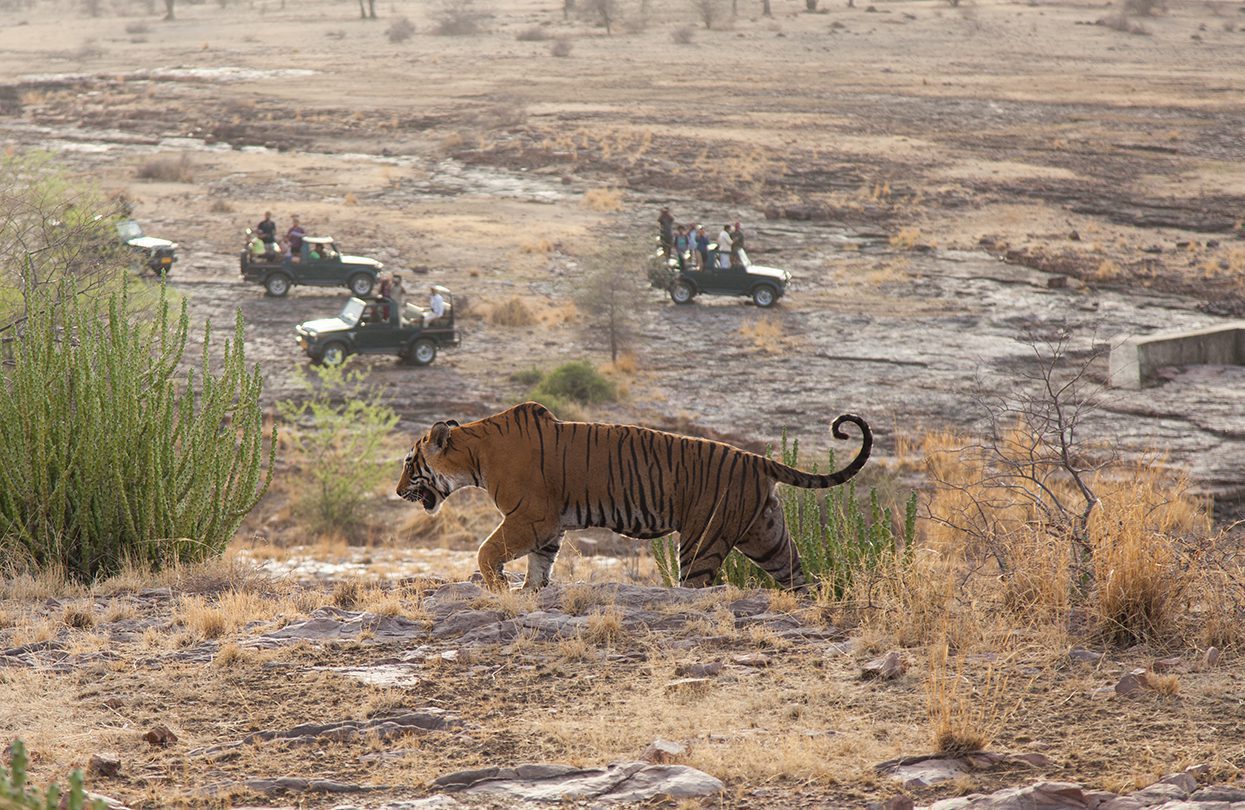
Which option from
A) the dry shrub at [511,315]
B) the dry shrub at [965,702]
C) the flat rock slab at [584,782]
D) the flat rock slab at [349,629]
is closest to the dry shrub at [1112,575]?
the dry shrub at [965,702]

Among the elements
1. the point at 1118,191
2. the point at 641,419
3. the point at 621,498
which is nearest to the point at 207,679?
the point at 621,498

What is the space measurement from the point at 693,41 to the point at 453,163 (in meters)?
29.3

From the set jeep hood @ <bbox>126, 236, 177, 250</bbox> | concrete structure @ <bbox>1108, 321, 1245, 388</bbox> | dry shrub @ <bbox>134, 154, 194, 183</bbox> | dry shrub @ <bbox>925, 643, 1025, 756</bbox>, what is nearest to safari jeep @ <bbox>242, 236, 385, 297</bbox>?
jeep hood @ <bbox>126, 236, 177, 250</bbox>

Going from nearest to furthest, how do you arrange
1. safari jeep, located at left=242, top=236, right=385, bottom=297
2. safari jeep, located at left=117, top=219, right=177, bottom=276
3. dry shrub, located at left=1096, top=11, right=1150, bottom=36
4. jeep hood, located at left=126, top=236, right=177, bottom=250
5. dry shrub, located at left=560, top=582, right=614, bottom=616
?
dry shrub, located at left=560, top=582, right=614, bottom=616 < safari jeep, located at left=117, top=219, right=177, bottom=276 < jeep hood, located at left=126, top=236, right=177, bottom=250 < safari jeep, located at left=242, top=236, right=385, bottom=297 < dry shrub, located at left=1096, top=11, right=1150, bottom=36

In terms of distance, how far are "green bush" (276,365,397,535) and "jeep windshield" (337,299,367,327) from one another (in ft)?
8.46

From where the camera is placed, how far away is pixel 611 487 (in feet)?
27.9

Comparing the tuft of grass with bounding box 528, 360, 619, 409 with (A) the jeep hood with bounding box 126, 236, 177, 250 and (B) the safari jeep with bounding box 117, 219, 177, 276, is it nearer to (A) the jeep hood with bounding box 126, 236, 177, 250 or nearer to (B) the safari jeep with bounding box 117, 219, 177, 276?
(B) the safari jeep with bounding box 117, 219, 177, 276

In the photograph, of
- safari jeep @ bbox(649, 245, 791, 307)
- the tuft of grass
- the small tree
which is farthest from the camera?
safari jeep @ bbox(649, 245, 791, 307)

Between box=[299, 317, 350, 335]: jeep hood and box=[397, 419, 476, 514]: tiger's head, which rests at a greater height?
A: box=[397, 419, 476, 514]: tiger's head

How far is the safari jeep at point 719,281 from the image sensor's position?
29.8m

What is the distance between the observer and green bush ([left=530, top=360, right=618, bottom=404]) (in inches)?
927

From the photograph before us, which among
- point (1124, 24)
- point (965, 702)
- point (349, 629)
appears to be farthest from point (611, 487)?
point (1124, 24)

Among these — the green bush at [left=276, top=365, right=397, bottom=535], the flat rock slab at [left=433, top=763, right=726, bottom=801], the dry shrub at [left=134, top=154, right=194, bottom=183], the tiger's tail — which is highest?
the dry shrub at [left=134, top=154, right=194, bottom=183]

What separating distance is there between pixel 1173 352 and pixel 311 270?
1754 centimetres
